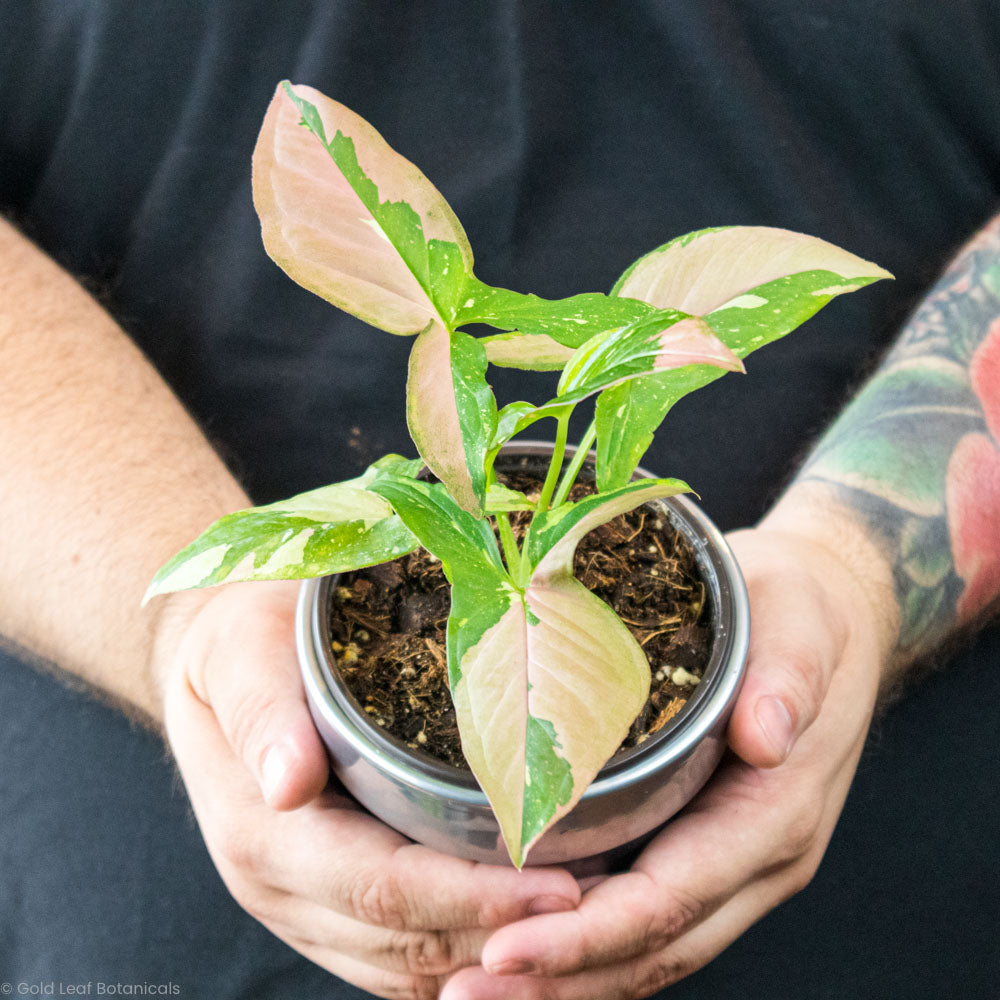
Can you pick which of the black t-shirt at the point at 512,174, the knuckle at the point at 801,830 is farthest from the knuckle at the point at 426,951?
the black t-shirt at the point at 512,174

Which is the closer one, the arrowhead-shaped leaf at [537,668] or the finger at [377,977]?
the arrowhead-shaped leaf at [537,668]

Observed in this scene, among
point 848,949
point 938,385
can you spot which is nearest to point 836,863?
point 848,949

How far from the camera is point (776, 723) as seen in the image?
0.46m

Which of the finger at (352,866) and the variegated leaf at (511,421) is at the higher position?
the variegated leaf at (511,421)

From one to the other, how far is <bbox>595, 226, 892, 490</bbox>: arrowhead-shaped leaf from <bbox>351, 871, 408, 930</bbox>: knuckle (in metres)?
0.26

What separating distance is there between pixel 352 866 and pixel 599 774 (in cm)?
19

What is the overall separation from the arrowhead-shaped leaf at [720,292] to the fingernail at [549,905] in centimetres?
24

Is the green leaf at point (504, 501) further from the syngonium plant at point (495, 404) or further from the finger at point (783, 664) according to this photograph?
the finger at point (783, 664)

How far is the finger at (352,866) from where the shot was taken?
480mm

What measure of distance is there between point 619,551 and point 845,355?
0.56 m

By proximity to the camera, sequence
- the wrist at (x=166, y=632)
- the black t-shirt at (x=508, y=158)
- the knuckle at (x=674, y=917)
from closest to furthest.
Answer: the knuckle at (x=674, y=917) → the wrist at (x=166, y=632) → the black t-shirt at (x=508, y=158)

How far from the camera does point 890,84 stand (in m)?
0.90

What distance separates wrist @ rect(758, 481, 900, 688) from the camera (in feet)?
2.52

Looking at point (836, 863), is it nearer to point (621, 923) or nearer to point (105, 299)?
point (621, 923)
